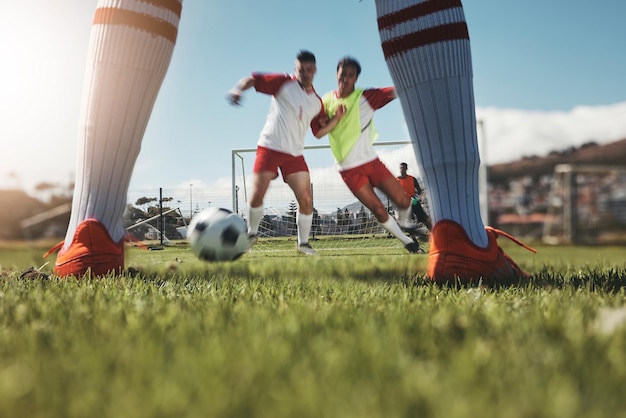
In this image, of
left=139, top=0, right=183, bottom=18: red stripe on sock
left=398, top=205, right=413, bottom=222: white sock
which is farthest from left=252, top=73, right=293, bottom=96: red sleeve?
left=139, top=0, right=183, bottom=18: red stripe on sock

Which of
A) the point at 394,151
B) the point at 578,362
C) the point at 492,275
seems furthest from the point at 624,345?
the point at 394,151

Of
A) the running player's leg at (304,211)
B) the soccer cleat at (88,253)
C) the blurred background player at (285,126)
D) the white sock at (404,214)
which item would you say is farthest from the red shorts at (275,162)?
the soccer cleat at (88,253)

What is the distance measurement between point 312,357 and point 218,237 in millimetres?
2193

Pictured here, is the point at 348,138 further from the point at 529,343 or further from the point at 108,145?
the point at 529,343

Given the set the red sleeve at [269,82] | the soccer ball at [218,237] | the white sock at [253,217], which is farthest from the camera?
the white sock at [253,217]

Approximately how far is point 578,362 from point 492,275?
1.21 m

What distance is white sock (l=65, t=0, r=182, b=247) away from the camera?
83.1 inches

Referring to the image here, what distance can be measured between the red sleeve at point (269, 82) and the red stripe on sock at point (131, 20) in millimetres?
2865

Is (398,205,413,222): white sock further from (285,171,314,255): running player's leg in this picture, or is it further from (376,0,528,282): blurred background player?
(376,0,528,282): blurred background player

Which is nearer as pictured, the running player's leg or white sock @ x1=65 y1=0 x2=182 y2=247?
white sock @ x1=65 y1=0 x2=182 y2=247

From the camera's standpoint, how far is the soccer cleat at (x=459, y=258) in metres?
1.96

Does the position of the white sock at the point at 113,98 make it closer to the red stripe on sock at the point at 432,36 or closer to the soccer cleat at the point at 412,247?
the red stripe on sock at the point at 432,36

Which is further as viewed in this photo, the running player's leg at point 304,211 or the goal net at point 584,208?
the goal net at point 584,208

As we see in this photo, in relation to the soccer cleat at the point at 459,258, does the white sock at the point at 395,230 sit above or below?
below
